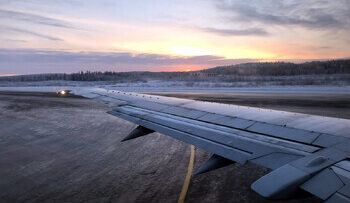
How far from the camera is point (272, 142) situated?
3.21m

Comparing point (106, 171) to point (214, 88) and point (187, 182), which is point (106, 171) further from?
point (214, 88)

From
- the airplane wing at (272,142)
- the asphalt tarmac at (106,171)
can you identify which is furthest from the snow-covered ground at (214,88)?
the airplane wing at (272,142)

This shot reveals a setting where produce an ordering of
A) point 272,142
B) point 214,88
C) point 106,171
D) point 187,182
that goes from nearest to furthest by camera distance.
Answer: point 272,142, point 187,182, point 106,171, point 214,88

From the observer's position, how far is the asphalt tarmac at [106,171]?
5.23 m

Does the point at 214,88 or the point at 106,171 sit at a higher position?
the point at 214,88

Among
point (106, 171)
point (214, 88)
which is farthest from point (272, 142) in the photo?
point (214, 88)

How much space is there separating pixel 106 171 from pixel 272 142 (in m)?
4.85

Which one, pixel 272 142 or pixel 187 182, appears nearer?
pixel 272 142

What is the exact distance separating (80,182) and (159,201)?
2275mm

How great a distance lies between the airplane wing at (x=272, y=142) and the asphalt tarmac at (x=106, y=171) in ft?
5.42

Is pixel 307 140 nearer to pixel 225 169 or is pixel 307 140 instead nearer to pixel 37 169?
pixel 225 169

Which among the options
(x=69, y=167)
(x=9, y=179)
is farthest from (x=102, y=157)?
(x=9, y=179)

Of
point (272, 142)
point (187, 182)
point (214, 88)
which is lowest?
point (187, 182)

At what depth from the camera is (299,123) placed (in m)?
3.90
